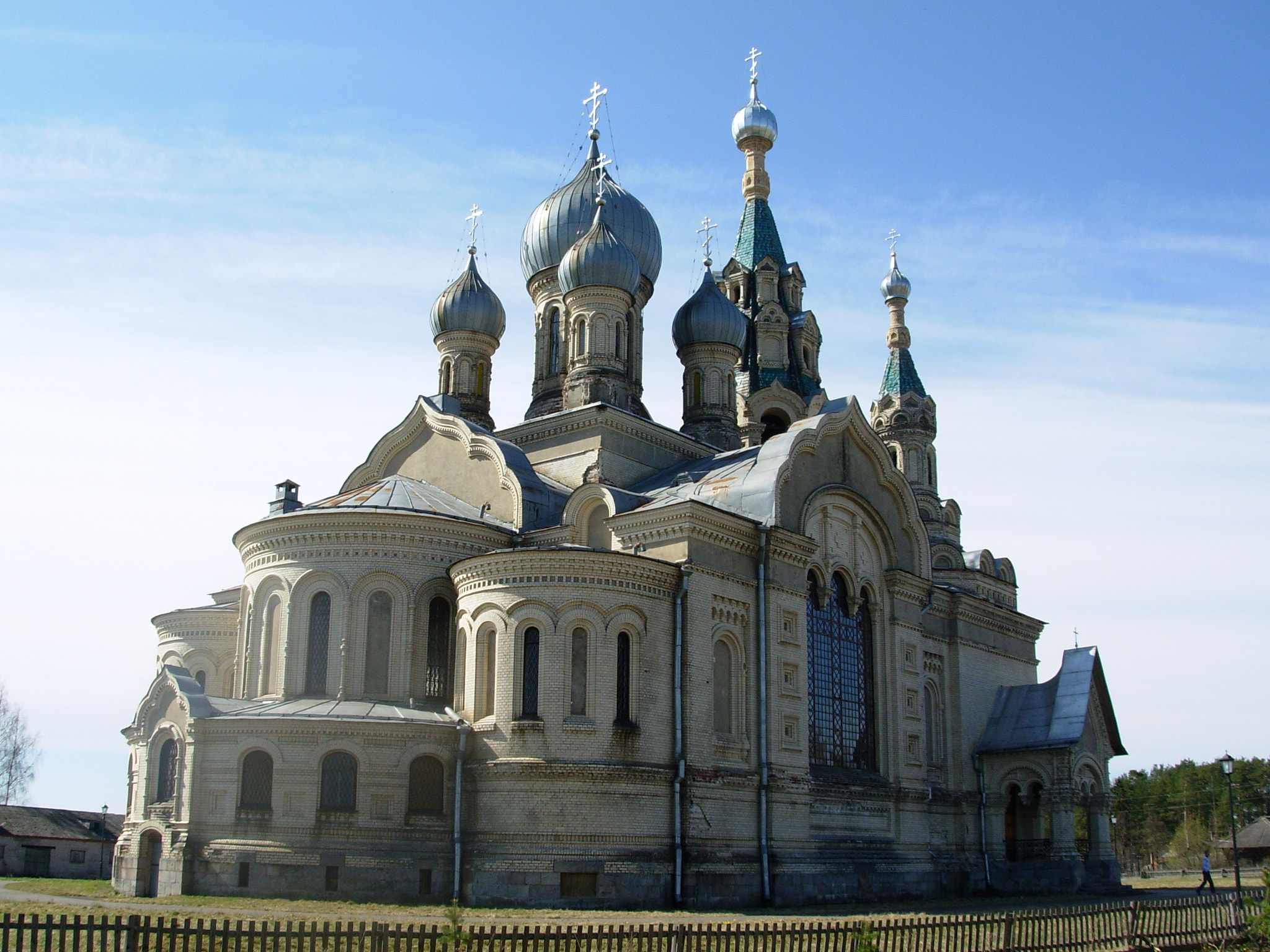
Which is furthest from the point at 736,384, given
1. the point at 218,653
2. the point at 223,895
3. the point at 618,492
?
the point at 223,895

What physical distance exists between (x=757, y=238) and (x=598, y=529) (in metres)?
13.4

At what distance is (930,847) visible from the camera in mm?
23266

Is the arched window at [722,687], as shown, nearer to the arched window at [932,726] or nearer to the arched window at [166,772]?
the arched window at [932,726]

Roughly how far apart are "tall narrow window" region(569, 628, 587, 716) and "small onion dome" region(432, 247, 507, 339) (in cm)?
1064

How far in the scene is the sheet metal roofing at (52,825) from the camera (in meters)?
27.8

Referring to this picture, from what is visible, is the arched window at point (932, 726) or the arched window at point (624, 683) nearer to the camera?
the arched window at point (624, 683)

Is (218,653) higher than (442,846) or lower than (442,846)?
higher

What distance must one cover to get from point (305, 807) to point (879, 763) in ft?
34.0

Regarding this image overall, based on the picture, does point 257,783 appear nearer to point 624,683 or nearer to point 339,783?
point 339,783

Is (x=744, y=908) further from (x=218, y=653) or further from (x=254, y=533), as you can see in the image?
(x=218, y=653)

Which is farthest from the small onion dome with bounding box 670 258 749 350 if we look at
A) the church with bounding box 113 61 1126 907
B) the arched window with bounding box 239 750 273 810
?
the arched window with bounding box 239 750 273 810

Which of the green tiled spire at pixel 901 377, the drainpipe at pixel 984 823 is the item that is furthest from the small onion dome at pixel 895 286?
the drainpipe at pixel 984 823

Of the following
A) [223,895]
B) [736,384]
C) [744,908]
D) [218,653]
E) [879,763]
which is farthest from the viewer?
[736,384]

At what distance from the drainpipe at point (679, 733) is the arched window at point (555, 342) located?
343 inches
